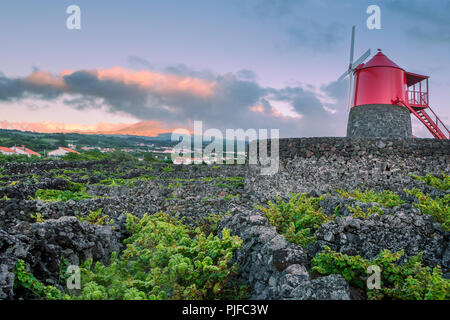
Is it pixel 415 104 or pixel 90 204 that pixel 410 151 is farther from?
pixel 90 204

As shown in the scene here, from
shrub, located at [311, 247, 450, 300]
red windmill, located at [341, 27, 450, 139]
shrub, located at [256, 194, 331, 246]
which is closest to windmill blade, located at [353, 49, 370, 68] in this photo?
red windmill, located at [341, 27, 450, 139]

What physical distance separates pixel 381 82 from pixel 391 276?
18131 mm

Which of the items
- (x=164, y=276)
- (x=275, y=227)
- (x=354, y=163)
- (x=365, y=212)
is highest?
(x=354, y=163)

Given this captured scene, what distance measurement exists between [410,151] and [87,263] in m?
12.9

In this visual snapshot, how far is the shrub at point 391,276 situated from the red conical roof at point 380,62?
59.8ft

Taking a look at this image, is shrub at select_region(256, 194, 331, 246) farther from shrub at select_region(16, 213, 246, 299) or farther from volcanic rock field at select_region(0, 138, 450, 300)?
shrub at select_region(16, 213, 246, 299)

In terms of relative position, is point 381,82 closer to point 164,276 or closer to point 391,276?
point 391,276

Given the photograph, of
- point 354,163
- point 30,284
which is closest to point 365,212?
point 30,284

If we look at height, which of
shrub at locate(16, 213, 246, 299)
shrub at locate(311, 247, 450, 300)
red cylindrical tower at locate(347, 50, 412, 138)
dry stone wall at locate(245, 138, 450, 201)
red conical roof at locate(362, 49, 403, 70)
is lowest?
shrub at locate(16, 213, 246, 299)

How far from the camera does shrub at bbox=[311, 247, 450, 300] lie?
3.33 m

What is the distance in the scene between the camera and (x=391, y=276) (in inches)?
150

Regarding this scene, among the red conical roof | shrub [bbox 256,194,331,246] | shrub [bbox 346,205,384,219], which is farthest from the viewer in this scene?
the red conical roof
